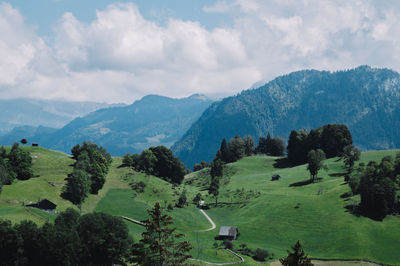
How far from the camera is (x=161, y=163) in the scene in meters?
165

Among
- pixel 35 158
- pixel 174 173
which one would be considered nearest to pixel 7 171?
pixel 35 158

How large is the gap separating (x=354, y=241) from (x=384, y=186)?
73.9ft

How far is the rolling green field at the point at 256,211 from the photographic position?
84.9 metres

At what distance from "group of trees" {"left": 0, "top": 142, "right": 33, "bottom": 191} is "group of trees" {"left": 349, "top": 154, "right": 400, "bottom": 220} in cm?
10397

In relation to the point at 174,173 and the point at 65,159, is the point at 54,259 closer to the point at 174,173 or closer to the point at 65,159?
the point at 65,159

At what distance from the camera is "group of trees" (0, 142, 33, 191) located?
113m

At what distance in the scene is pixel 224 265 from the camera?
244 ft

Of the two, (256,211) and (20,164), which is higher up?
(20,164)

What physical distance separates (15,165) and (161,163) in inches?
2427

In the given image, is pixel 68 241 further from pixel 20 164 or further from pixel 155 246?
pixel 20 164

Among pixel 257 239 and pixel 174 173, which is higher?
pixel 174 173

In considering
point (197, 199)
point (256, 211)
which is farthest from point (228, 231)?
point (197, 199)

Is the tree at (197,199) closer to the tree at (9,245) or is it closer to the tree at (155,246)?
the tree at (9,245)

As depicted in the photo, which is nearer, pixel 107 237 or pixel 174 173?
pixel 107 237
